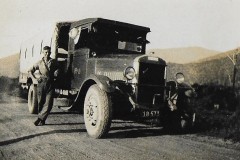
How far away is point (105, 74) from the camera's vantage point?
266 inches

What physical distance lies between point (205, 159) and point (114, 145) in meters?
1.47

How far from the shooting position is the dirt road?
4.33 m

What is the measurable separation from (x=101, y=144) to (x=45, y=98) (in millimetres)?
2415

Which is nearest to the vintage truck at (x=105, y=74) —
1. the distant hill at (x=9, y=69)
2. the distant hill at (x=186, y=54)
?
the distant hill at (x=9, y=69)

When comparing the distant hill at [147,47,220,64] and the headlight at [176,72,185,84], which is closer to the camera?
the headlight at [176,72,185,84]

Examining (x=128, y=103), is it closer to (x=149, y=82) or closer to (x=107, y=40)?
(x=149, y=82)

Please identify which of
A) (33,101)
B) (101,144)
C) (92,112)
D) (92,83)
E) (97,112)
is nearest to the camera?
(101,144)

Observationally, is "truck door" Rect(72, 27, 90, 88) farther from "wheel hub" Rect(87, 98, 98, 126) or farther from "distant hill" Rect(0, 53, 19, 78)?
"distant hill" Rect(0, 53, 19, 78)

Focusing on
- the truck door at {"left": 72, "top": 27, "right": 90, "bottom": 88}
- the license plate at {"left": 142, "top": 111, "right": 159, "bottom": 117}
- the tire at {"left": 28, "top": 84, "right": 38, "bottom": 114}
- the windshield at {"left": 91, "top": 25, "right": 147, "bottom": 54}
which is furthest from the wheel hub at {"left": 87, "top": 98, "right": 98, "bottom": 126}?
the tire at {"left": 28, "top": 84, "right": 38, "bottom": 114}

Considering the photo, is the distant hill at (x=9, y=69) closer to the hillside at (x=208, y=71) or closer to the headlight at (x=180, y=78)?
the hillside at (x=208, y=71)

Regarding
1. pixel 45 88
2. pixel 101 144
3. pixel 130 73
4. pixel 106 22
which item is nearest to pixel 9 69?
pixel 45 88

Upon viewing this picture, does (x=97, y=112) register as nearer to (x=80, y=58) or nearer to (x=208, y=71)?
(x=80, y=58)

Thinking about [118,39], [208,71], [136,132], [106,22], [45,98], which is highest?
[106,22]

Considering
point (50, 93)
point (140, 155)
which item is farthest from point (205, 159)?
point (50, 93)
